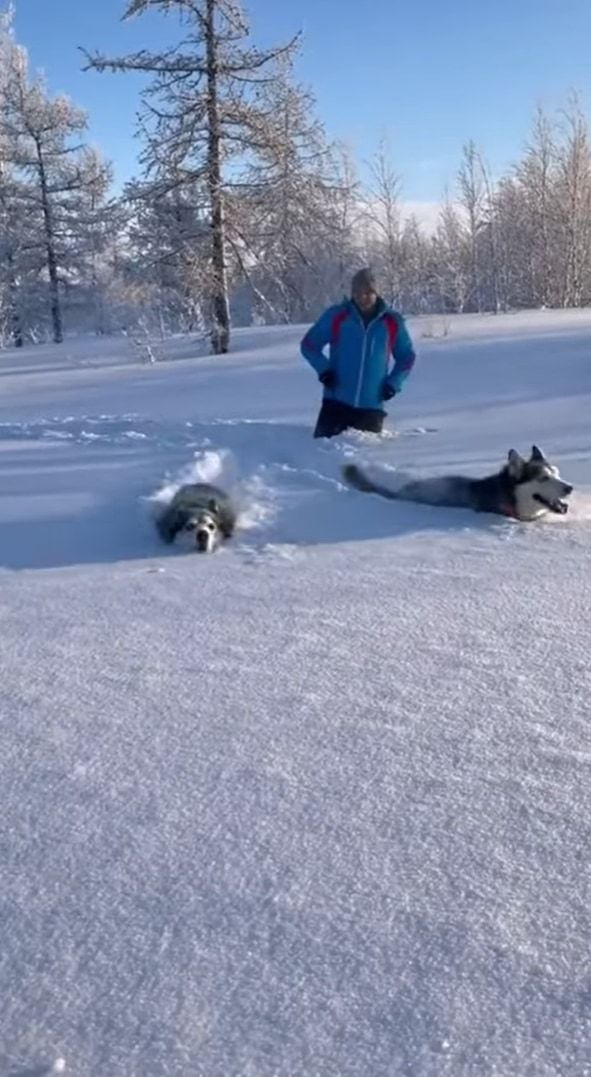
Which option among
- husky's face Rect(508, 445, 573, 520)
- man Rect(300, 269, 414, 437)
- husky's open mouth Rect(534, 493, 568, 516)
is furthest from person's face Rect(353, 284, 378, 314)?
husky's open mouth Rect(534, 493, 568, 516)

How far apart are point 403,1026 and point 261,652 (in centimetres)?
192

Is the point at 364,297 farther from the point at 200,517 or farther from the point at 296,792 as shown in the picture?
the point at 296,792

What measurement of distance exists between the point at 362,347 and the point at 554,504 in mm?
2232

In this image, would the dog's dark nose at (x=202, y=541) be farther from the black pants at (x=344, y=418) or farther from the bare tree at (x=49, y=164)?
the bare tree at (x=49, y=164)

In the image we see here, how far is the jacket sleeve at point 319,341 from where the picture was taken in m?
7.13

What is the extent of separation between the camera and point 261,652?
3.63 meters

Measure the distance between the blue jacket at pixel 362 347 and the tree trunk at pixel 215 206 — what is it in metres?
10.2

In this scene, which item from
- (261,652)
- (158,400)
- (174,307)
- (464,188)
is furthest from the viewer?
(464,188)

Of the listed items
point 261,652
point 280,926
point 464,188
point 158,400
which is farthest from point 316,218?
point 464,188

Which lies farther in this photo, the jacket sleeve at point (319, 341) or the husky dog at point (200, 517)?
the jacket sleeve at point (319, 341)

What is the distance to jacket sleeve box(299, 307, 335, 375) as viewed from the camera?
281 inches

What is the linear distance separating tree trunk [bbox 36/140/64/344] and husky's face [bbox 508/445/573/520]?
75.7 ft

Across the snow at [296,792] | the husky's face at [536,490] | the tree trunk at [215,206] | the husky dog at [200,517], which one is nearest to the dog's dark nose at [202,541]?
the husky dog at [200,517]

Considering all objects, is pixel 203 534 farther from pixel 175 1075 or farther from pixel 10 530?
pixel 175 1075
